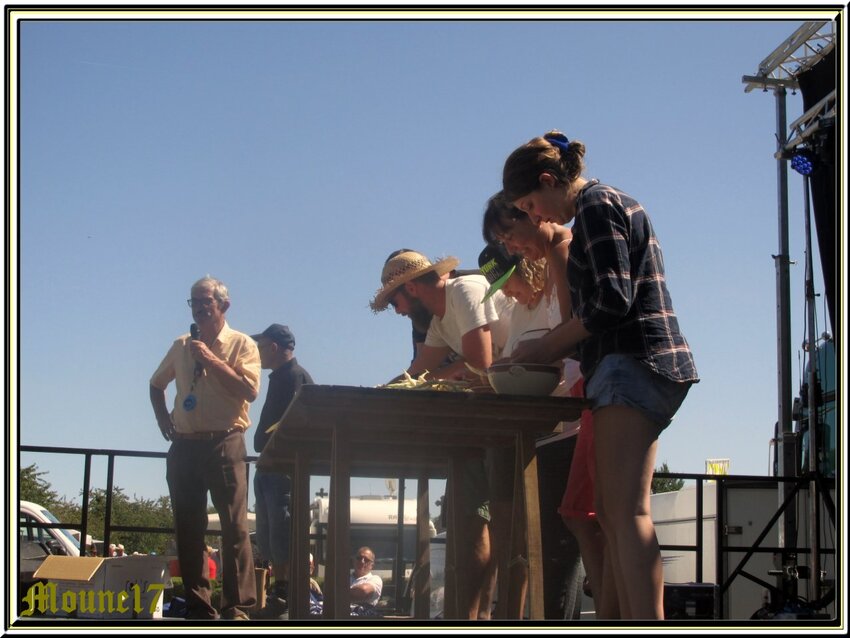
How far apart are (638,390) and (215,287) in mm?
3099

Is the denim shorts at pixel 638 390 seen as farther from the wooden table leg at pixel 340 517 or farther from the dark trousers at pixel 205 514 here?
the dark trousers at pixel 205 514

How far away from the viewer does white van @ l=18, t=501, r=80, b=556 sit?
16.4ft

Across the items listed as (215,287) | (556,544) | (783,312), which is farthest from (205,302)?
(783,312)

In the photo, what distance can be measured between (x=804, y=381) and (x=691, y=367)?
5.70 m

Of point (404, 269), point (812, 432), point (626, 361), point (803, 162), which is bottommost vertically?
point (812, 432)

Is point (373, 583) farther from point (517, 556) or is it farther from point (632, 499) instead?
point (632, 499)

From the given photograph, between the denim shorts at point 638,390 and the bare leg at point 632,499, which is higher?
the denim shorts at point 638,390

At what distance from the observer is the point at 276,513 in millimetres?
4742

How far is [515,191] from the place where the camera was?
7.96ft

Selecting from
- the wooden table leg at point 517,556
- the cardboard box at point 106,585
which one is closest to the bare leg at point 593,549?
the wooden table leg at point 517,556

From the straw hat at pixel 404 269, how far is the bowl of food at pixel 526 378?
1143 mm

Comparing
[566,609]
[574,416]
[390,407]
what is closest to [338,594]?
[390,407]

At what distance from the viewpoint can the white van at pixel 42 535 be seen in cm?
501

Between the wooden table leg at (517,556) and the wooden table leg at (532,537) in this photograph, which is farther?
the wooden table leg at (517,556)
